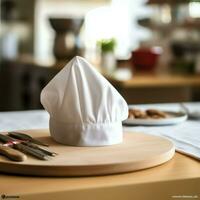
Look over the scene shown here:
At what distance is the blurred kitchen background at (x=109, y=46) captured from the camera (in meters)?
2.60

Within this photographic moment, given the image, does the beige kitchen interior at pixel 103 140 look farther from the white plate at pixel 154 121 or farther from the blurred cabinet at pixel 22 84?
the blurred cabinet at pixel 22 84

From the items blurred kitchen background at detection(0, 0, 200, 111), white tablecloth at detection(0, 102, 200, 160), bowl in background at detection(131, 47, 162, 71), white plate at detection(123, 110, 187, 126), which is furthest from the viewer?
bowl in background at detection(131, 47, 162, 71)

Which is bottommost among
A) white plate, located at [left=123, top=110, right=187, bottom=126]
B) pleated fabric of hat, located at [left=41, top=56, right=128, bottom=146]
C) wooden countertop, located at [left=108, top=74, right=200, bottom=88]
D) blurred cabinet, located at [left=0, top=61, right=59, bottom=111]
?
blurred cabinet, located at [left=0, top=61, right=59, bottom=111]

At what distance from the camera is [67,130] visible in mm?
866

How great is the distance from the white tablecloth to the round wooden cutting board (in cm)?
8

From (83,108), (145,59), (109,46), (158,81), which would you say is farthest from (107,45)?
(83,108)

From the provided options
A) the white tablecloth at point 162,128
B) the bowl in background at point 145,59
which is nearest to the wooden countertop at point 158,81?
the bowl in background at point 145,59

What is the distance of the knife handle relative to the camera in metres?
0.75

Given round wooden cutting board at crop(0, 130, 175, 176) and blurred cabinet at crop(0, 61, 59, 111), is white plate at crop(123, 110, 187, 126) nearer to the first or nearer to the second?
round wooden cutting board at crop(0, 130, 175, 176)

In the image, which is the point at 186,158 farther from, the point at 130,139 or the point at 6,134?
the point at 6,134

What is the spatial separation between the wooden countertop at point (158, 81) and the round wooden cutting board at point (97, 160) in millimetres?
1441

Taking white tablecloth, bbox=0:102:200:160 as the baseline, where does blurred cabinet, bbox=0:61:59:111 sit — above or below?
below


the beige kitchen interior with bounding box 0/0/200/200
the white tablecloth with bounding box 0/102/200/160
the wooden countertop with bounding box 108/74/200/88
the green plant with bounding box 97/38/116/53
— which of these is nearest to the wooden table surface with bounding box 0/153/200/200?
the beige kitchen interior with bounding box 0/0/200/200

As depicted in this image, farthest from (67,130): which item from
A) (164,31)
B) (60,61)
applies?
(164,31)
